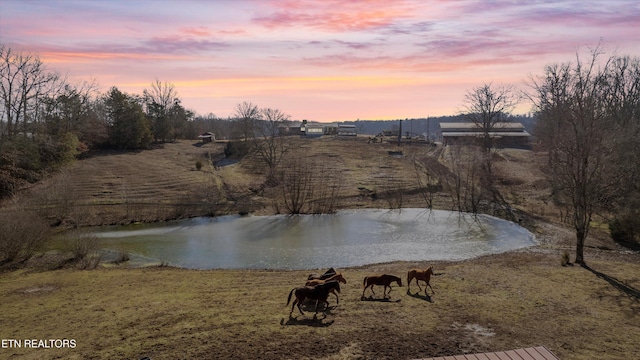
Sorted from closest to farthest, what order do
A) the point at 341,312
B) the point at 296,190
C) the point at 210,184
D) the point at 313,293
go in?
the point at 313,293, the point at 341,312, the point at 296,190, the point at 210,184

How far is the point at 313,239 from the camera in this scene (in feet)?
102

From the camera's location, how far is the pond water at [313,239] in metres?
25.5

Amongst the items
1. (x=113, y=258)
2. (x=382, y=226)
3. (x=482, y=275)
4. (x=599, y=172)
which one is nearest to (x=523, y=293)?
(x=482, y=275)

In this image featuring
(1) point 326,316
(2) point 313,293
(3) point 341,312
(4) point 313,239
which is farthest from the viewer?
(4) point 313,239

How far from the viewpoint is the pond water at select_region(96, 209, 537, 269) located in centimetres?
2555

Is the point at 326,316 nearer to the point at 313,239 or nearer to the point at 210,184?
the point at 313,239

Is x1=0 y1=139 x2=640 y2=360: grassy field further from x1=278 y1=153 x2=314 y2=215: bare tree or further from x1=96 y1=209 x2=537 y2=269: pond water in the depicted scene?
x1=278 y1=153 x2=314 y2=215: bare tree

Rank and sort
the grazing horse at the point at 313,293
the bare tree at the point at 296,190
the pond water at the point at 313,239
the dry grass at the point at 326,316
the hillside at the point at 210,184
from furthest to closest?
1. the bare tree at the point at 296,190
2. the hillside at the point at 210,184
3. the pond water at the point at 313,239
4. the grazing horse at the point at 313,293
5. the dry grass at the point at 326,316

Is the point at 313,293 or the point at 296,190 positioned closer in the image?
the point at 313,293

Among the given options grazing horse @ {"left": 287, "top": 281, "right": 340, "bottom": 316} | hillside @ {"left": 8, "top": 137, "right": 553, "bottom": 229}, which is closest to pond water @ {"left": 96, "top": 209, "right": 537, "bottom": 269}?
hillside @ {"left": 8, "top": 137, "right": 553, "bottom": 229}

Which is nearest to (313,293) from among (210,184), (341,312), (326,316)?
(326,316)

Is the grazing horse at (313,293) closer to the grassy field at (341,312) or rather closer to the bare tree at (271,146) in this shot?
the grassy field at (341,312)

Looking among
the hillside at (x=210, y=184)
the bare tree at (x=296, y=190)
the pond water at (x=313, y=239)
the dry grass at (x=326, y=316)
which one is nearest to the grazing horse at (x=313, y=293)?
the dry grass at (x=326, y=316)

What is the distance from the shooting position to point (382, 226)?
34.9m
